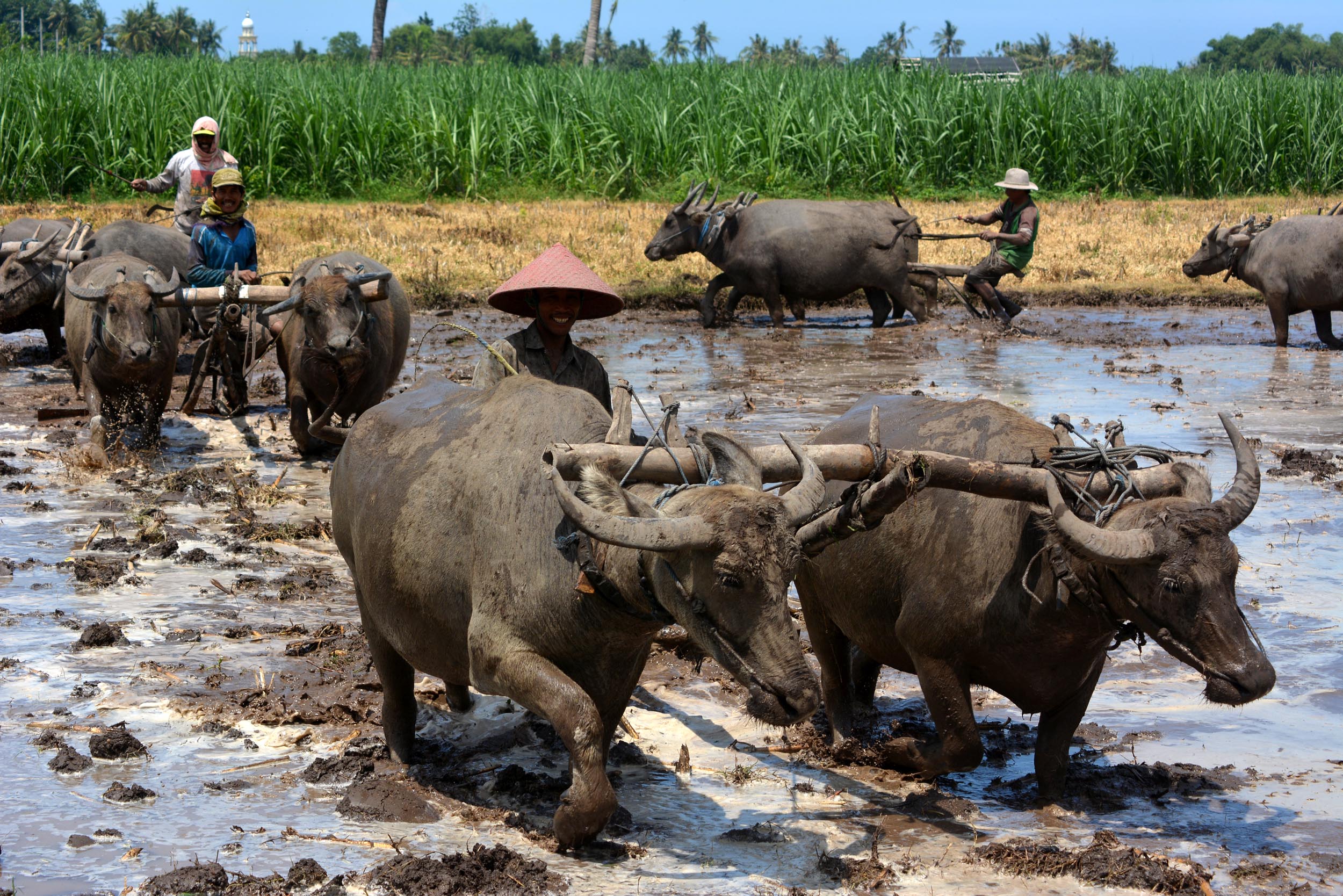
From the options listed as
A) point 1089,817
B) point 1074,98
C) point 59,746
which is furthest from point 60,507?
point 1074,98

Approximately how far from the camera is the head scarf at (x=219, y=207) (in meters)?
10.1

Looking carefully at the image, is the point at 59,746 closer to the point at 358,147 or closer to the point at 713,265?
the point at 713,265

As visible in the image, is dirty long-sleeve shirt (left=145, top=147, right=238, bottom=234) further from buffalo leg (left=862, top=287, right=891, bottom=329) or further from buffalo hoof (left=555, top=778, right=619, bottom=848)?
buffalo hoof (left=555, top=778, right=619, bottom=848)

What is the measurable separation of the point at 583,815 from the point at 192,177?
31.3 ft

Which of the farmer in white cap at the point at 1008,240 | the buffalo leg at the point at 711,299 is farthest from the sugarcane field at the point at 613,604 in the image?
the buffalo leg at the point at 711,299

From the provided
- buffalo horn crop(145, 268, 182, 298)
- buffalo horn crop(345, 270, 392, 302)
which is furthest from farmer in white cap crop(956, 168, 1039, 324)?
buffalo horn crop(145, 268, 182, 298)

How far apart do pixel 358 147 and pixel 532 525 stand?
19.0 metres

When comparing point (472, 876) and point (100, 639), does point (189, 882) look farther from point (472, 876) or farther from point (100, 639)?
point (100, 639)

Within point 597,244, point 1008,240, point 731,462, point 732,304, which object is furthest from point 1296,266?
point 731,462

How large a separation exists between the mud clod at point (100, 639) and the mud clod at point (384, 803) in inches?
73.8

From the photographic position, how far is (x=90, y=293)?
930cm

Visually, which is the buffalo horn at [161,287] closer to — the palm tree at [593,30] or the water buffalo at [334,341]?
the water buffalo at [334,341]

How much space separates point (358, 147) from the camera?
21844 millimetres

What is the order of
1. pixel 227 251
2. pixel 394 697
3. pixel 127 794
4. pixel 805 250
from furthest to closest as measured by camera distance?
pixel 805 250 → pixel 227 251 → pixel 394 697 → pixel 127 794
